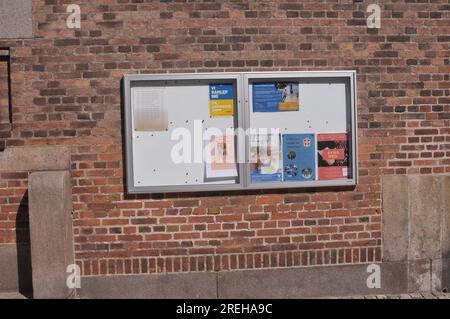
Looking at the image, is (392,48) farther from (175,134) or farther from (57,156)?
(57,156)

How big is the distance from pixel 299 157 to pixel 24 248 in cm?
310

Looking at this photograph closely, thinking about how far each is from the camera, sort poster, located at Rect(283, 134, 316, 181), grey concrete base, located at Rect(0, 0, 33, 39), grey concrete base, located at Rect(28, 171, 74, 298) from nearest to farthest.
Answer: grey concrete base, located at Rect(28, 171, 74, 298), grey concrete base, located at Rect(0, 0, 33, 39), poster, located at Rect(283, 134, 316, 181)

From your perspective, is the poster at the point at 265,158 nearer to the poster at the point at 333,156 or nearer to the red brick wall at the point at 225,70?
the red brick wall at the point at 225,70

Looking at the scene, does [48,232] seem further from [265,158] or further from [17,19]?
[265,158]

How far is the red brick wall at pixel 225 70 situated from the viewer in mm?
4195

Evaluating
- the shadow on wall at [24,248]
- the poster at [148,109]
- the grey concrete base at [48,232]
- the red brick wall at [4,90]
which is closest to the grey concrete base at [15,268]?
the shadow on wall at [24,248]

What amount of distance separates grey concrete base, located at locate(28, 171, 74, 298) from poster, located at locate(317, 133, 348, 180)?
2701 mm

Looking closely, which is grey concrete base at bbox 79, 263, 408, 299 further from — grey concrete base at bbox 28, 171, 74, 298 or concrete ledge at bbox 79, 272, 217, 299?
grey concrete base at bbox 28, 171, 74, 298

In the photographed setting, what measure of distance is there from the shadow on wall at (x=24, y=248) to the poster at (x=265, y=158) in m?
2.44

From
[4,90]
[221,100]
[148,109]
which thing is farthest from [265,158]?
[4,90]

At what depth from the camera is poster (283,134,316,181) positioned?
4.37 m

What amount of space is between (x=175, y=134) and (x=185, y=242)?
116cm

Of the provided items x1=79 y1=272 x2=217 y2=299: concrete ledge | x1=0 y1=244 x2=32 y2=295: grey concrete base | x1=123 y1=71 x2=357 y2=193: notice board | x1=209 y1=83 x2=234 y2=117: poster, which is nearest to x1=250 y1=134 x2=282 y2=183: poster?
x1=123 y1=71 x2=357 y2=193: notice board

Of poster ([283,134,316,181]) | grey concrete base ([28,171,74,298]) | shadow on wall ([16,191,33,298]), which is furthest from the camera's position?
poster ([283,134,316,181])
